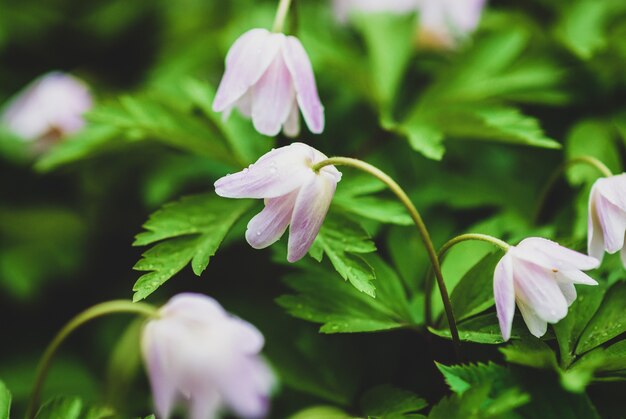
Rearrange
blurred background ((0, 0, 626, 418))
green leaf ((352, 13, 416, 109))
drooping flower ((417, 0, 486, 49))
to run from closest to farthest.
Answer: blurred background ((0, 0, 626, 418)), green leaf ((352, 13, 416, 109)), drooping flower ((417, 0, 486, 49))

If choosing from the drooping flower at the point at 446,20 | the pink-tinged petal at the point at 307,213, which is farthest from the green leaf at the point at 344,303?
the drooping flower at the point at 446,20

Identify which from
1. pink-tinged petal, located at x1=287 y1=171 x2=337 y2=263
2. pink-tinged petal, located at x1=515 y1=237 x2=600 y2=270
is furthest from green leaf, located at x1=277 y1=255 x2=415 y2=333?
pink-tinged petal, located at x1=515 y1=237 x2=600 y2=270

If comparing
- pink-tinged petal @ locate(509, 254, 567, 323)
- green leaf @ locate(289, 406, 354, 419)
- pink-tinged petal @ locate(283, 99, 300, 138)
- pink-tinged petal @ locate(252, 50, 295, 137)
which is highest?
pink-tinged petal @ locate(252, 50, 295, 137)

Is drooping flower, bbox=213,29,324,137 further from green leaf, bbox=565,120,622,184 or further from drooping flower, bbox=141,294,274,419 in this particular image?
green leaf, bbox=565,120,622,184

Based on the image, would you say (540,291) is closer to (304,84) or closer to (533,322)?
(533,322)

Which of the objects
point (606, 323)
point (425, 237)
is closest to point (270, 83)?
point (425, 237)

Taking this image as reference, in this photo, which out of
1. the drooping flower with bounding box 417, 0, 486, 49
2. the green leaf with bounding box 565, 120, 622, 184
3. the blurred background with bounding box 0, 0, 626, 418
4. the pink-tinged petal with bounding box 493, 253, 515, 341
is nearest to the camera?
the pink-tinged petal with bounding box 493, 253, 515, 341
